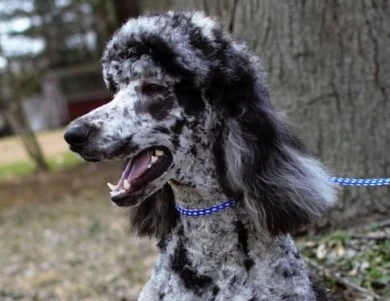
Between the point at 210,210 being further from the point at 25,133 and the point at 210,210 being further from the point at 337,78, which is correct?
the point at 25,133

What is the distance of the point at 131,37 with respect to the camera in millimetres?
2273

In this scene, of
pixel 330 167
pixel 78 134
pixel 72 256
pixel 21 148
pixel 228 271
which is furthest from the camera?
pixel 21 148

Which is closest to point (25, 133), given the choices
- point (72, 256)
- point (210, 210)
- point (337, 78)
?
point (72, 256)

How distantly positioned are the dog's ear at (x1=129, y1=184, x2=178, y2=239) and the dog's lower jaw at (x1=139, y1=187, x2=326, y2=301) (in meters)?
0.09

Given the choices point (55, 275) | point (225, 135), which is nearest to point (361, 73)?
point (225, 135)

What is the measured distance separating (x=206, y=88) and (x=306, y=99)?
5.35 feet

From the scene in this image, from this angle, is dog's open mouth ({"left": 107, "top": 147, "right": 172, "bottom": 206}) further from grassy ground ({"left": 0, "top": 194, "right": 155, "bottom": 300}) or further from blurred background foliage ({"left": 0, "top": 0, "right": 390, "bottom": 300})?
grassy ground ({"left": 0, "top": 194, "right": 155, "bottom": 300})

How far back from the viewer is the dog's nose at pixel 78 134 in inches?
83.9

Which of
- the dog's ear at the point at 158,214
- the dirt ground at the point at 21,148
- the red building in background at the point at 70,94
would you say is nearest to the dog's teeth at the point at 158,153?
the dog's ear at the point at 158,214

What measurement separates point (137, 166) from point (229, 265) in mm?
468

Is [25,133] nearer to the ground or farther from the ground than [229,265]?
nearer to the ground

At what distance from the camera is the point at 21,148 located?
72.4ft

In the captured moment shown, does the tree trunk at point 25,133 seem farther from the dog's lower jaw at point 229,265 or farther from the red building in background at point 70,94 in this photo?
the red building in background at point 70,94

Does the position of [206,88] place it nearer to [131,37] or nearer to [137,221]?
[131,37]
